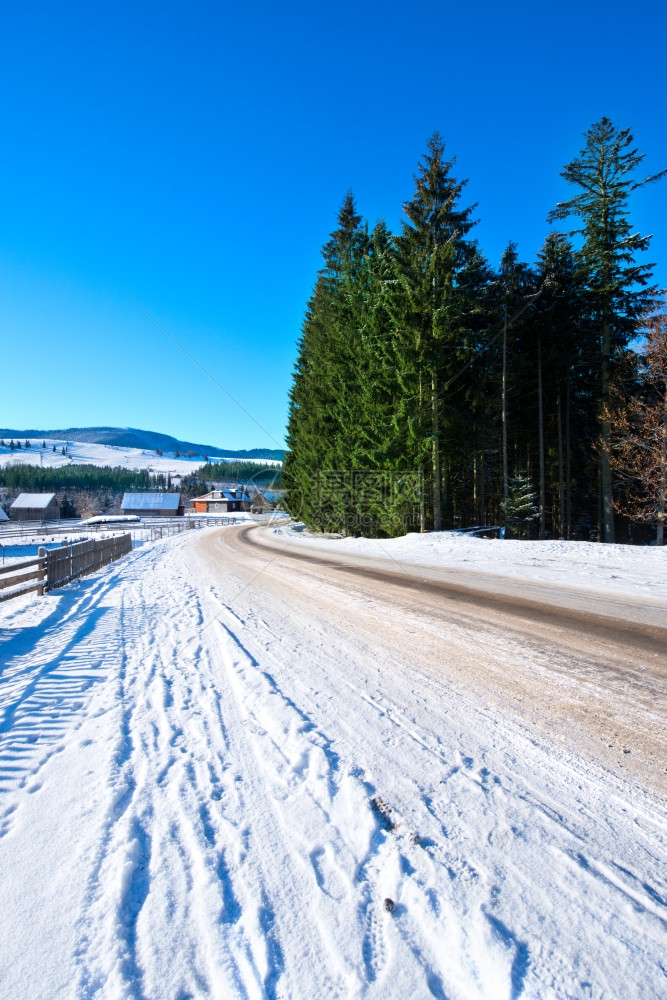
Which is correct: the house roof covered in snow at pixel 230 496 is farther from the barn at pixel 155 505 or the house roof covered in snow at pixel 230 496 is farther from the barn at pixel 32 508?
the barn at pixel 32 508

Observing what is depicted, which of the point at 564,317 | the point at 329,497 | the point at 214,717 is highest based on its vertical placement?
the point at 564,317

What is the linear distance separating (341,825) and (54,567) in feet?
36.8

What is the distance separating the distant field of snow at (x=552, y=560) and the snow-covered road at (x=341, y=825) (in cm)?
400

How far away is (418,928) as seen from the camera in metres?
1.86

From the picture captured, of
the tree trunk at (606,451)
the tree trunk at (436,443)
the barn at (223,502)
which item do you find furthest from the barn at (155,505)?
the tree trunk at (606,451)

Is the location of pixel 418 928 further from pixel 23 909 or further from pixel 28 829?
pixel 28 829

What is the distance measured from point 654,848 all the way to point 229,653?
15.0ft

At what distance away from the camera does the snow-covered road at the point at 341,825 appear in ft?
5.67

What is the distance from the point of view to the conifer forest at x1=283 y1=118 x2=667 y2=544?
698 inches

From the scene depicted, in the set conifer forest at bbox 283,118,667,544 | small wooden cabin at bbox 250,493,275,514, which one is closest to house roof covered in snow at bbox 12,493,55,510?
small wooden cabin at bbox 250,493,275,514

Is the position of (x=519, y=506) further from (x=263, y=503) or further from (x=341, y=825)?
(x=263, y=503)

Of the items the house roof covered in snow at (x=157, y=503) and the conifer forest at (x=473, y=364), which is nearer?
the conifer forest at (x=473, y=364)

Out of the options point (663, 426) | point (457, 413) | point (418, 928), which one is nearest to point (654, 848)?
point (418, 928)

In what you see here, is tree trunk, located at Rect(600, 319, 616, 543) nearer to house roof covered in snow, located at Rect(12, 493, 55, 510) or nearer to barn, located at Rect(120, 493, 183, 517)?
barn, located at Rect(120, 493, 183, 517)
